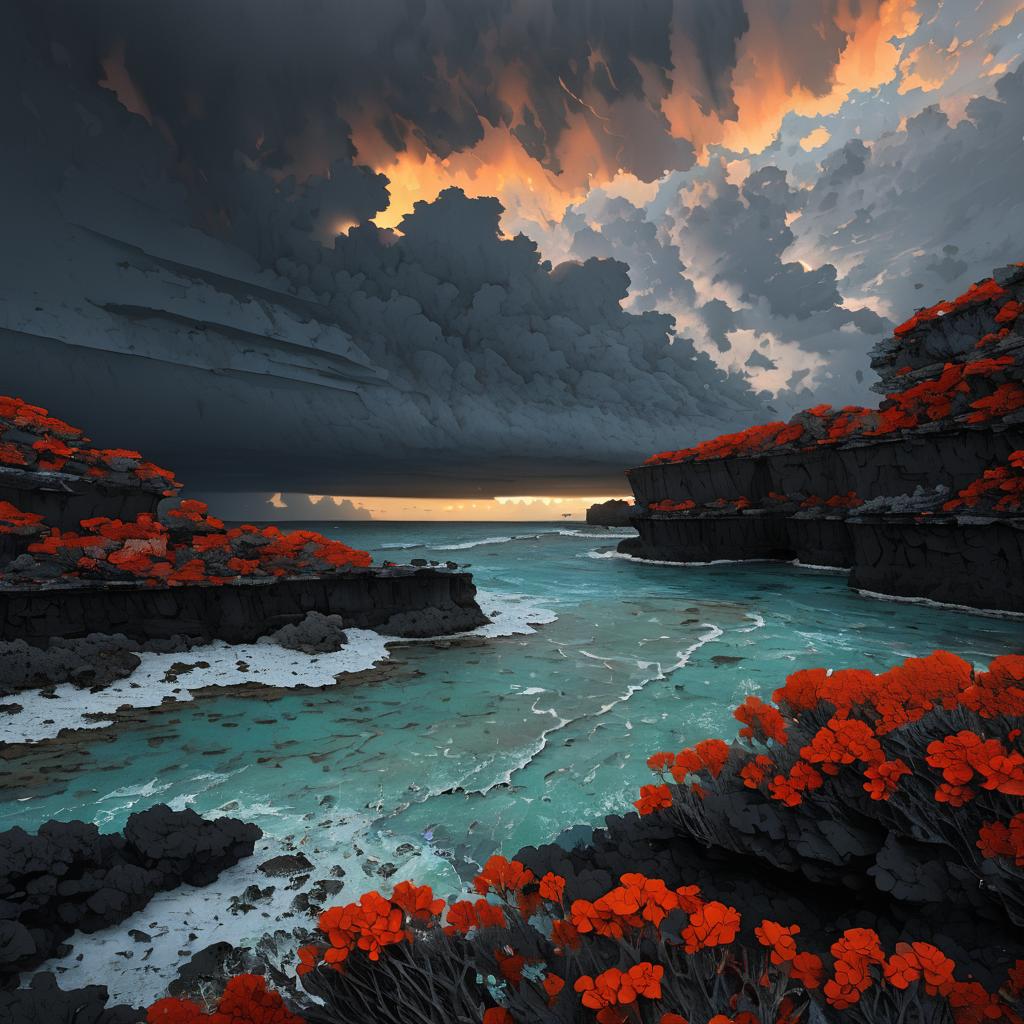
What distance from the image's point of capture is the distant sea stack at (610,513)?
3751 inches

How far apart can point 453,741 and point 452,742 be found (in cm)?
4

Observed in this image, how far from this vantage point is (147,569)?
10758 millimetres

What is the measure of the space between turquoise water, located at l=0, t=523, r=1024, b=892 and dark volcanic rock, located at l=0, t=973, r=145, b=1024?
69.6 inches

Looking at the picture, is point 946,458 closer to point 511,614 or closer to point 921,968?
point 511,614

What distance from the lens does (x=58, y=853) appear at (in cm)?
339

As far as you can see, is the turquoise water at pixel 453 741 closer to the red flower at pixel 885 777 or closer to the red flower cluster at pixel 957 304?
the red flower at pixel 885 777

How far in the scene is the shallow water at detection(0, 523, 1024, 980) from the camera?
188 inches

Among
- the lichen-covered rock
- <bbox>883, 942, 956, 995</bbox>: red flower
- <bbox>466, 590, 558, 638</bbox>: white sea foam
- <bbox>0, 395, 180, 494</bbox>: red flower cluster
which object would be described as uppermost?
<bbox>0, 395, 180, 494</bbox>: red flower cluster

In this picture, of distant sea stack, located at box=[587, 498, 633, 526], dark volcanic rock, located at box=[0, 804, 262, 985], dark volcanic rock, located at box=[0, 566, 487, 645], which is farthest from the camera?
distant sea stack, located at box=[587, 498, 633, 526]

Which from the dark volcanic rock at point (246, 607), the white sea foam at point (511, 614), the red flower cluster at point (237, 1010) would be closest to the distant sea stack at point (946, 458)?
the white sea foam at point (511, 614)

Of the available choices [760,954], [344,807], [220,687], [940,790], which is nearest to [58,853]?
[344,807]

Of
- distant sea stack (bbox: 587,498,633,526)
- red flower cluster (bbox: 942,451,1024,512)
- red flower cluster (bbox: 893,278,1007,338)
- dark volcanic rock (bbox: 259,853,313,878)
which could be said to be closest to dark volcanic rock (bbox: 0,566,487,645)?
dark volcanic rock (bbox: 259,853,313,878)

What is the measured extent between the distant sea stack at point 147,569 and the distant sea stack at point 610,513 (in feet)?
272

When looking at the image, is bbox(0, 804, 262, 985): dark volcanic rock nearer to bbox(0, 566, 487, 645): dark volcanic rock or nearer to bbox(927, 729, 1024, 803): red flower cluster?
bbox(927, 729, 1024, 803): red flower cluster
